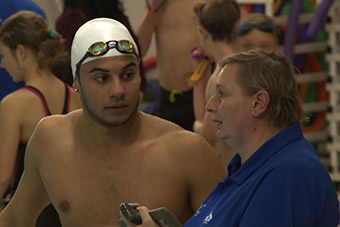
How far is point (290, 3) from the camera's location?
271 inches

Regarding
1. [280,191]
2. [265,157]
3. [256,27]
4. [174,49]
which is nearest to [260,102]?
[265,157]

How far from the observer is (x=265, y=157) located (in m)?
2.41

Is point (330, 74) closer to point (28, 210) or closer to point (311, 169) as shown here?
point (28, 210)

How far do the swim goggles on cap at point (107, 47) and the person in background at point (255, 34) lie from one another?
1.44 meters

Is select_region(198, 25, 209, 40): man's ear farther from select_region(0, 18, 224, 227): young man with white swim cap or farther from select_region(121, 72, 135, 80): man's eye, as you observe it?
select_region(121, 72, 135, 80): man's eye

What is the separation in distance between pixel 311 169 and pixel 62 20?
11.0ft

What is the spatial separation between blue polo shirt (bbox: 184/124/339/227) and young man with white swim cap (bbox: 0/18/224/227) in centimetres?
50

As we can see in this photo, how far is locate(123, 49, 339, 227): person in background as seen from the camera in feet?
7.49

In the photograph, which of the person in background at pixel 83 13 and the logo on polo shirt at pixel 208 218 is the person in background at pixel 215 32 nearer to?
the person in background at pixel 83 13

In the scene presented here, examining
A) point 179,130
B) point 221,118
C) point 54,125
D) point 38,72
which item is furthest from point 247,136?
point 38,72

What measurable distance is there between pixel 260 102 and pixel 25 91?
6.35 feet

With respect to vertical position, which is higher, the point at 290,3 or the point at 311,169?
the point at 311,169

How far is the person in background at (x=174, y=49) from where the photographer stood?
19.6 feet

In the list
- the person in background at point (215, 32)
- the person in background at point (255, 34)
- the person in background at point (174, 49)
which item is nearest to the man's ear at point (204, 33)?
the person in background at point (215, 32)
